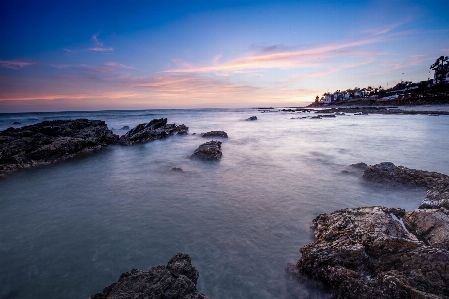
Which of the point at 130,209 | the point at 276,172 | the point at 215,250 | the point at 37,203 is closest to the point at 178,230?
the point at 215,250

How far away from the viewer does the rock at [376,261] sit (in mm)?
2301

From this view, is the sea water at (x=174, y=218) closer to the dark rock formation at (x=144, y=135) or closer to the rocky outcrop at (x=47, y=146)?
the rocky outcrop at (x=47, y=146)

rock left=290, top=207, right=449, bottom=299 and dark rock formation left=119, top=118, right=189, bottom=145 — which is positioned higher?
dark rock formation left=119, top=118, right=189, bottom=145

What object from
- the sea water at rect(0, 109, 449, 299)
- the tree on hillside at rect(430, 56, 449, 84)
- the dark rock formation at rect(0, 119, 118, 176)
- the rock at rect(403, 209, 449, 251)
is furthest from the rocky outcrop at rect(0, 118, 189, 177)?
the tree on hillside at rect(430, 56, 449, 84)

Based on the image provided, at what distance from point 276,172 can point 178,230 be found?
491 centimetres

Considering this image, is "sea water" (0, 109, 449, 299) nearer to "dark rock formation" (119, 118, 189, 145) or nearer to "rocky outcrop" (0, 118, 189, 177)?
"rocky outcrop" (0, 118, 189, 177)

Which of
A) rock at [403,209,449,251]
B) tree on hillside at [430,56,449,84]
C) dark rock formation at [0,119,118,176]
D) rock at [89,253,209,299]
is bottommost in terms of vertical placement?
rock at [89,253,209,299]

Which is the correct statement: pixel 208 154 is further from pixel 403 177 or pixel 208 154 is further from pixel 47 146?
pixel 47 146

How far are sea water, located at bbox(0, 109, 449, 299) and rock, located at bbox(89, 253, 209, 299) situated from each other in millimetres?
844

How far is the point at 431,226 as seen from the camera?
311 centimetres

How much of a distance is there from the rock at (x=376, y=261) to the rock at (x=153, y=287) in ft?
5.29

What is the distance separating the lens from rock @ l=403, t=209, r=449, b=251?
2.89m

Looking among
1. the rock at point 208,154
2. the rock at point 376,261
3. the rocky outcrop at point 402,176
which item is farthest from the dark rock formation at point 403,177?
the rock at point 208,154

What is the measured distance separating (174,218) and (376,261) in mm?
3823
